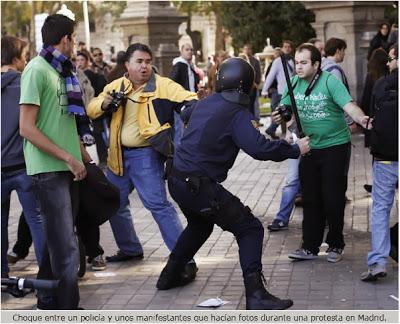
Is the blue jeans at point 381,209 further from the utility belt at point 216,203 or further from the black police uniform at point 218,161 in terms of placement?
the utility belt at point 216,203

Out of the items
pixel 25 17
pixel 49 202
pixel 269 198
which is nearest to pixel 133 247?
pixel 49 202

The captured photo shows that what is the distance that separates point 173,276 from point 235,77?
160cm

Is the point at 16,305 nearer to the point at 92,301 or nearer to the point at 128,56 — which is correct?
the point at 92,301

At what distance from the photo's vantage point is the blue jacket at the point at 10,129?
24.1ft

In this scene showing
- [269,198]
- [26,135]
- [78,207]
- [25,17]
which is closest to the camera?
[26,135]

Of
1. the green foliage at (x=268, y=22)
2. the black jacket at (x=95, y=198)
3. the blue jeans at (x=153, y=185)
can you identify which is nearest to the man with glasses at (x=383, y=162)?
the blue jeans at (x=153, y=185)

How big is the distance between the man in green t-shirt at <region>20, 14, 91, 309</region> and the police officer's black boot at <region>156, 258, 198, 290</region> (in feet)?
3.59

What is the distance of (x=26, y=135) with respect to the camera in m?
6.07

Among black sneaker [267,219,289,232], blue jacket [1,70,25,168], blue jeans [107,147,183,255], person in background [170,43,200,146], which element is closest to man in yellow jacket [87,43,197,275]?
blue jeans [107,147,183,255]

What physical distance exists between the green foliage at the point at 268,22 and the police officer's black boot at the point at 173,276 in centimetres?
2627

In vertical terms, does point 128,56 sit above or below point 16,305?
above

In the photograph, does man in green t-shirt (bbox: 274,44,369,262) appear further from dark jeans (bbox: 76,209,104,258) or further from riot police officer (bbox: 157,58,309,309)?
dark jeans (bbox: 76,209,104,258)

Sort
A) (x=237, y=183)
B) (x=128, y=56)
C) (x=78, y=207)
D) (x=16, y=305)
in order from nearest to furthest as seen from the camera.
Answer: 1. (x=78, y=207)
2. (x=16, y=305)
3. (x=128, y=56)
4. (x=237, y=183)

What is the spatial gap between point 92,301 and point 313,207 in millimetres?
2059
